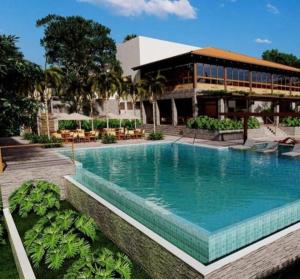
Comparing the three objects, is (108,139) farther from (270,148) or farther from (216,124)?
(270,148)

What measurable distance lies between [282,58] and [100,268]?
83.0 m

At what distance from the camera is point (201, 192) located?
11.6m

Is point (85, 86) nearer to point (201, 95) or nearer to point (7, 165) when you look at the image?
point (201, 95)

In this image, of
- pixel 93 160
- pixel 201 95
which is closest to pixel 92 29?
pixel 201 95

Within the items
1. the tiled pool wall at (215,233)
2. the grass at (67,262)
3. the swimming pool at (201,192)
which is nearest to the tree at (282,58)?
the swimming pool at (201,192)

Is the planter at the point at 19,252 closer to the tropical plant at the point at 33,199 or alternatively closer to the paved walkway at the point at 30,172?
the tropical plant at the point at 33,199

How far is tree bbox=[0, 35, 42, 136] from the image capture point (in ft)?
43.9

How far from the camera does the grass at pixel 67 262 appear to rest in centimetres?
648

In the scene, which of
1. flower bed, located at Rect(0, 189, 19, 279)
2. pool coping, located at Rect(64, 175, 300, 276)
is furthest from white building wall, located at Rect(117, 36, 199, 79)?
pool coping, located at Rect(64, 175, 300, 276)

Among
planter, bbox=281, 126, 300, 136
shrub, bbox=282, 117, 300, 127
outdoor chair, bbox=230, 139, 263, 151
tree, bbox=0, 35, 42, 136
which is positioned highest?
tree, bbox=0, 35, 42, 136

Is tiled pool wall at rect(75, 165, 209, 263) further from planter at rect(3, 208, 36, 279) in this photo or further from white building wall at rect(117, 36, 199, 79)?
white building wall at rect(117, 36, 199, 79)

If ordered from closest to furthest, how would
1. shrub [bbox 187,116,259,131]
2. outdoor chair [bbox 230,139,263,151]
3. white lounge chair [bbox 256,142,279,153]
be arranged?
white lounge chair [bbox 256,142,279,153], outdoor chair [bbox 230,139,263,151], shrub [bbox 187,116,259,131]

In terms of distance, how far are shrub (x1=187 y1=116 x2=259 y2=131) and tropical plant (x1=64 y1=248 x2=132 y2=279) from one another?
2124cm

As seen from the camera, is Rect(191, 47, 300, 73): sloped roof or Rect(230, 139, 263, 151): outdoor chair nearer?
Rect(230, 139, 263, 151): outdoor chair
